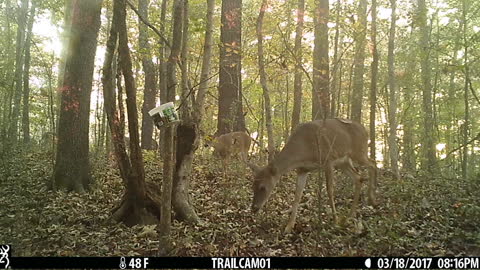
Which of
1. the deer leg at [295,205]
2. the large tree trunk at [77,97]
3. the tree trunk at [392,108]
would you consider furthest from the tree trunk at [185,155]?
the tree trunk at [392,108]

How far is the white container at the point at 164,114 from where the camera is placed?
16.9ft

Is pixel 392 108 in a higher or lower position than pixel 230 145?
higher

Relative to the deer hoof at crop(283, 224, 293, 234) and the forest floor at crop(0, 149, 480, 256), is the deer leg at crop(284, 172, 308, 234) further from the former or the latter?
the forest floor at crop(0, 149, 480, 256)

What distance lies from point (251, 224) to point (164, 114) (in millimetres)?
2691

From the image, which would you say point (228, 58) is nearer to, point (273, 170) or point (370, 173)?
point (370, 173)

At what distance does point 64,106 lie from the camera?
9312 millimetres

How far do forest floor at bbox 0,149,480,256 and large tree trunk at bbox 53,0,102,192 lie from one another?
1.79 ft

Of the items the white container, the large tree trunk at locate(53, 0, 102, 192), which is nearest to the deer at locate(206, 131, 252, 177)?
the large tree trunk at locate(53, 0, 102, 192)

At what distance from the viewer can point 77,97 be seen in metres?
9.33

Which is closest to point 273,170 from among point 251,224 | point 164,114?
point 251,224

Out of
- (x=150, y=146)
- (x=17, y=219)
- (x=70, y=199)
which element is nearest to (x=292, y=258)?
(x=17, y=219)

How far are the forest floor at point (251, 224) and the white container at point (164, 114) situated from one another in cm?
159

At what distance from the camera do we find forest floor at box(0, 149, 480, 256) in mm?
5715

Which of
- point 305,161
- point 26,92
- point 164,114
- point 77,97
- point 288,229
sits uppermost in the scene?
point 26,92
